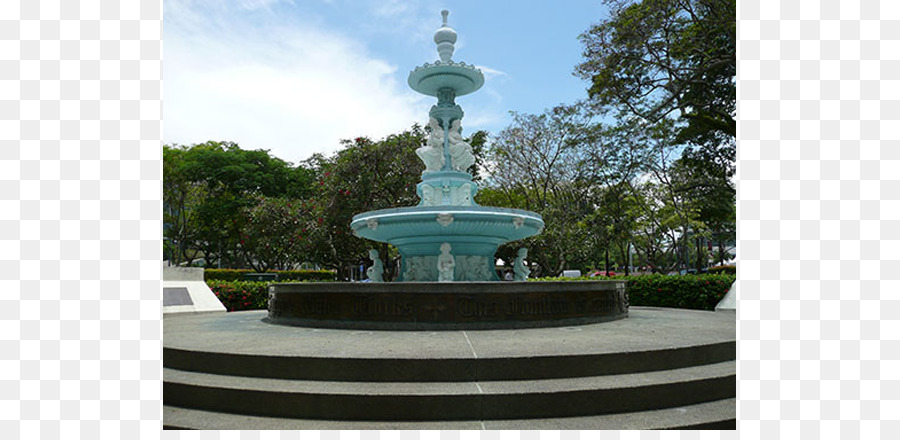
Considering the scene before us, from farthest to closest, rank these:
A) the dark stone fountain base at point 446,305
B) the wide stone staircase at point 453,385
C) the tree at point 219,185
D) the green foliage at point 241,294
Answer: the tree at point 219,185 < the green foliage at point 241,294 < the dark stone fountain base at point 446,305 < the wide stone staircase at point 453,385

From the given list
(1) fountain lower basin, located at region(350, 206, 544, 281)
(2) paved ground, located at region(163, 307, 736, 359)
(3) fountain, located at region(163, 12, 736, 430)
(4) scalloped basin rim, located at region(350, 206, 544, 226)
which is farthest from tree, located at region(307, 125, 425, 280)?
(2) paved ground, located at region(163, 307, 736, 359)

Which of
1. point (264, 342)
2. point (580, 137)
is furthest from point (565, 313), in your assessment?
point (580, 137)

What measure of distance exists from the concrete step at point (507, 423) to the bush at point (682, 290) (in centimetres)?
1000

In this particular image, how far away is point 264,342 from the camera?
580 cm

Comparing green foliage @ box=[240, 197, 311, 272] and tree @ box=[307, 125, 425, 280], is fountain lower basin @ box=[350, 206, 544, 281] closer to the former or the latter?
Answer: tree @ box=[307, 125, 425, 280]

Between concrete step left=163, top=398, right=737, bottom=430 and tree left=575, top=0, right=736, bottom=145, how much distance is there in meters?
12.7

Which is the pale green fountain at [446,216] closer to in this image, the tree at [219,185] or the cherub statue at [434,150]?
the cherub statue at [434,150]

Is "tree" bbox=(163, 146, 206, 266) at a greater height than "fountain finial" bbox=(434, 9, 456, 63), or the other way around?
"fountain finial" bbox=(434, 9, 456, 63)

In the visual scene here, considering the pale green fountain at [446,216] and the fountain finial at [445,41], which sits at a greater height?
the fountain finial at [445,41]

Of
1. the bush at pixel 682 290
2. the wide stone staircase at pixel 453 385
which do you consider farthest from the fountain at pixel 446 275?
the bush at pixel 682 290

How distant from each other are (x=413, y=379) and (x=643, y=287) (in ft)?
41.4

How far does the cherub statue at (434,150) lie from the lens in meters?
11.5

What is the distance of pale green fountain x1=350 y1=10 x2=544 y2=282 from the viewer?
9195mm

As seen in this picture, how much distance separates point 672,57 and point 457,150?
28.0 ft
